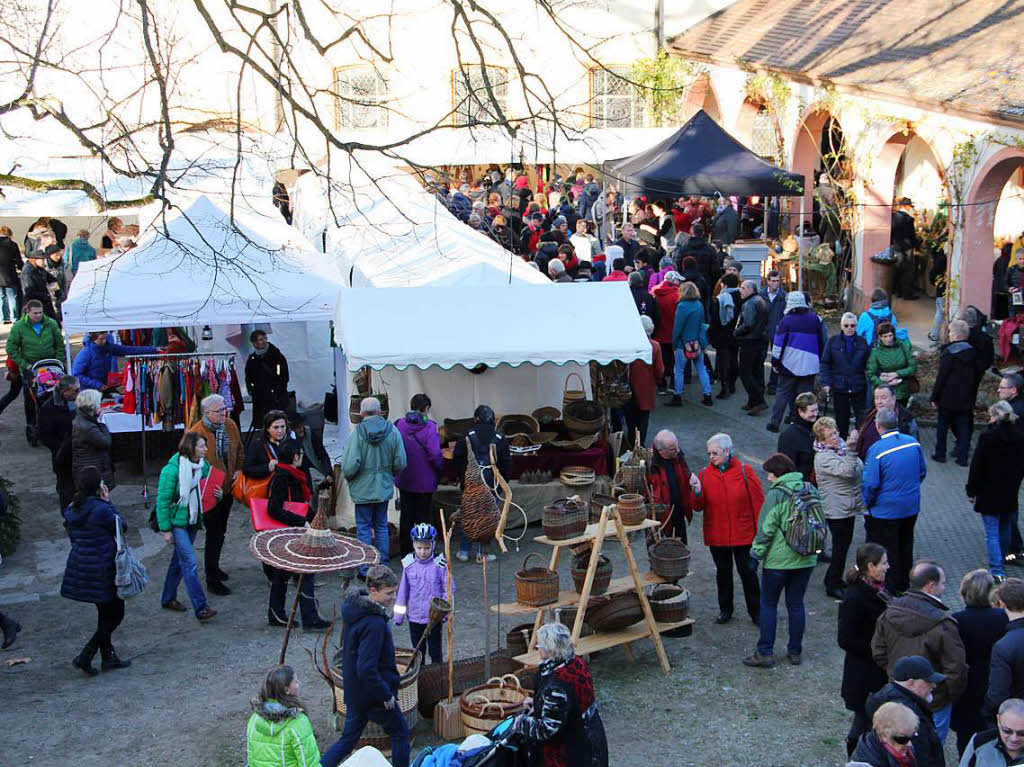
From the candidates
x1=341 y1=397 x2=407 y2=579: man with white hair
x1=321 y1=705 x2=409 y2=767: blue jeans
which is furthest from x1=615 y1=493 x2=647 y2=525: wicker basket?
x1=321 y1=705 x2=409 y2=767: blue jeans

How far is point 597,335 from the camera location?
10.8 metres

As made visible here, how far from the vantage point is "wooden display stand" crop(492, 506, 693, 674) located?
7.81 m

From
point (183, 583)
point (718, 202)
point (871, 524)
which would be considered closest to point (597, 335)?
point (871, 524)

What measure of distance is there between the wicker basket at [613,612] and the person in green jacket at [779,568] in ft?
2.56

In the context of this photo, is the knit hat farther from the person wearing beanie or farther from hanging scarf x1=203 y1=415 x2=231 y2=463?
hanging scarf x1=203 y1=415 x2=231 y2=463

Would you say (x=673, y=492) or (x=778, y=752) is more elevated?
(x=673, y=492)

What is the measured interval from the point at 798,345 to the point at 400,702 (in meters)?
6.88

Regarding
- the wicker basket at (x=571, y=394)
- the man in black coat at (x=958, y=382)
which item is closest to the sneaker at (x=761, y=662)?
the wicker basket at (x=571, y=394)

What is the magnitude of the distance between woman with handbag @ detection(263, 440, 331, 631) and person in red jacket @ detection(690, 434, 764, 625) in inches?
106

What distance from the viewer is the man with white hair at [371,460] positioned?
9.50 metres

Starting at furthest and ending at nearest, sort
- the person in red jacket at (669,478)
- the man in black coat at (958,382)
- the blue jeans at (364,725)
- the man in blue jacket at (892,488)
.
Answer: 1. the man in black coat at (958,382)
2. the person in red jacket at (669,478)
3. the man in blue jacket at (892,488)
4. the blue jeans at (364,725)

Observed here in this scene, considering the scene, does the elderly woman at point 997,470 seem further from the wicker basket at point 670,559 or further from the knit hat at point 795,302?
the knit hat at point 795,302

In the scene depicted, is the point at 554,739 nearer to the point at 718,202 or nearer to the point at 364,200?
the point at 364,200

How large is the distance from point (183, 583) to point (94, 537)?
6.84ft
